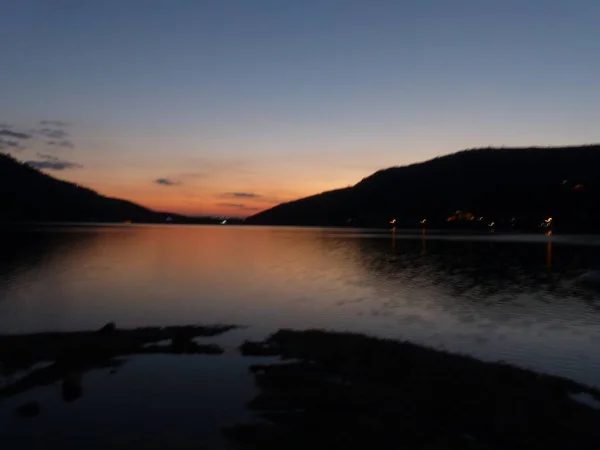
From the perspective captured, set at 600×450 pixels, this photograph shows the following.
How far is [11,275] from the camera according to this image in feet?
198

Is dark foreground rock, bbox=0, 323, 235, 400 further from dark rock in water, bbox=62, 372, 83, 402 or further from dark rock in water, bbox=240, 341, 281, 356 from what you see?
dark rock in water, bbox=240, 341, 281, 356

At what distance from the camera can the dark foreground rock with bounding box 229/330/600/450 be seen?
1511cm

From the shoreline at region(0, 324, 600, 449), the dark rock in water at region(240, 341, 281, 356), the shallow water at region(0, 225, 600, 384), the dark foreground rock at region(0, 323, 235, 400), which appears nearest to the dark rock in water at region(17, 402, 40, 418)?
the shoreline at region(0, 324, 600, 449)

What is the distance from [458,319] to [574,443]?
23.0 meters

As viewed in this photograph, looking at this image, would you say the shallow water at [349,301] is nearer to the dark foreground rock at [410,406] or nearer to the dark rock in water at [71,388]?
the dark foreground rock at [410,406]

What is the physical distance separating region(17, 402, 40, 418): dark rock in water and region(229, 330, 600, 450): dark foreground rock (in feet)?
22.3

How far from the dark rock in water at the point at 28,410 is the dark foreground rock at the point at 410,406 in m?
6.80

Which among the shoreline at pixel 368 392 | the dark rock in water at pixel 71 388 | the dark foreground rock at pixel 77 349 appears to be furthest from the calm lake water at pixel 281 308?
the shoreline at pixel 368 392

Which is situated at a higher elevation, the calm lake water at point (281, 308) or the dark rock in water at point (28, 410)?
the dark rock in water at point (28, 410)

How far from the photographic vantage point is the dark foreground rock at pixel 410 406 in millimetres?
15109

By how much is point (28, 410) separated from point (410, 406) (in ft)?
41.5

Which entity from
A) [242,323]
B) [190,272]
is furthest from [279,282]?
[242,323]

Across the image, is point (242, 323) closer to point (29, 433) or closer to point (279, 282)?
point (29, 433)

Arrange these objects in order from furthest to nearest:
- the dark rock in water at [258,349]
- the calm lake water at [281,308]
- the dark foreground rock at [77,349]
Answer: the dark rock in water at [258,349] → the dark foreground rock at [77,349] → the calm lake water at [281,308]
